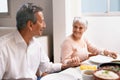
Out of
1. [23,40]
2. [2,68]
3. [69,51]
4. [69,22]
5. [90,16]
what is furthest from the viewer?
[90,16]

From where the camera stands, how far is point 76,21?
7.89 feet

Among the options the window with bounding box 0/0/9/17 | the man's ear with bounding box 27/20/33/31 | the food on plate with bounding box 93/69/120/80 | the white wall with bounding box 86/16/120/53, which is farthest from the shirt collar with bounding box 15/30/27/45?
the window with bounding box 0/0/9/17

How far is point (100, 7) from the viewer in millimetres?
3574

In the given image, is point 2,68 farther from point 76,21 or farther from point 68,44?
point 76,21

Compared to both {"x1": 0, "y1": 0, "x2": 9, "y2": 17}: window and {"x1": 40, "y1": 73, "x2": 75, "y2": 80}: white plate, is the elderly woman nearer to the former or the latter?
{"x1": 40, "y1": 73, "x2": 75, "y2": 80}: white plate

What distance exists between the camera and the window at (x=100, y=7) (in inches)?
137

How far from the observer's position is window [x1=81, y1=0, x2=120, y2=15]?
11.4 ft

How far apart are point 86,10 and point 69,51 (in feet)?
5.15

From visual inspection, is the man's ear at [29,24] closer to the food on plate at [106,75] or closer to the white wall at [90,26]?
the food on plate at [106,75]

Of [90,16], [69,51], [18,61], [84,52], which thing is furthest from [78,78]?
[90,16]

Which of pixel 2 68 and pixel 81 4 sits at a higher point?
pixel 81 4

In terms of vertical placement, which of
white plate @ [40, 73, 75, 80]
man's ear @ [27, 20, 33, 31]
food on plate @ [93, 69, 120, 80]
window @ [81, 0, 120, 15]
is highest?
window @ [81, 0, 120, 15]

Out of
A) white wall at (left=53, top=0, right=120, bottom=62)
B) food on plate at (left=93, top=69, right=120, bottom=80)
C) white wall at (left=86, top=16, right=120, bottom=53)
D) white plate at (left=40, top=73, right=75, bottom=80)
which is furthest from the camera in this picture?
white wall at (left=86, top=16, right=120, bottom=53)

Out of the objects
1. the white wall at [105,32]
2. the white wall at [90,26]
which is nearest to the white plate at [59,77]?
the white wall at [90,26]
